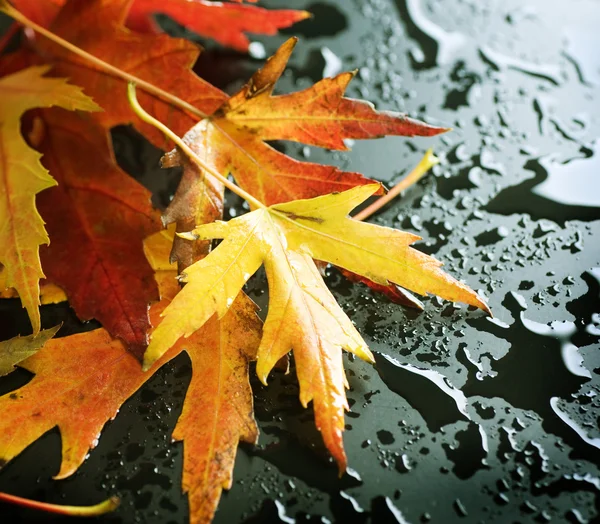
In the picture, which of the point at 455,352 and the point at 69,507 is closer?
the point at 69,507

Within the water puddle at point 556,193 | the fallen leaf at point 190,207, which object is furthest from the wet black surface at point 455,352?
the fallen leaf at point 190,207

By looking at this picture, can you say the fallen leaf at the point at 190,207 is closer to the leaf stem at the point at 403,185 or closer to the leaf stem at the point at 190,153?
the leaf stem at the point at 190,153

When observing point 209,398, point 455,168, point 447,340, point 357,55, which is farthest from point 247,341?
point 357,55

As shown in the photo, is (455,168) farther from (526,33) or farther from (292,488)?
(292,488)

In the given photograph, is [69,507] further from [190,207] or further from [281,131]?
[281,131]

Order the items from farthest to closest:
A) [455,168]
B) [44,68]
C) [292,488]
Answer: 1. [455,168]
2. [44,68]
3. [292,488]

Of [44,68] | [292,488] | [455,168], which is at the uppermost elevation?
[44,68]

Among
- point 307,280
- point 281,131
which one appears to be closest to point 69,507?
point 307,280
